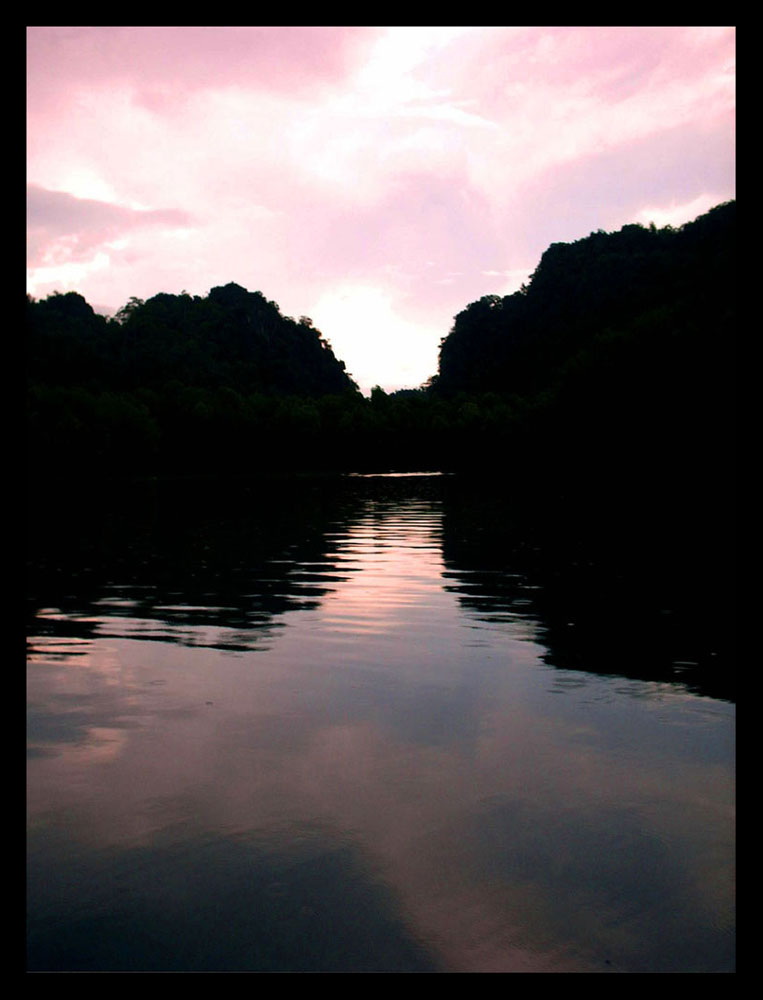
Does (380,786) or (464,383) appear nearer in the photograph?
(380,786)

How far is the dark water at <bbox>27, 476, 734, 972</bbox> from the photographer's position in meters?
4.54

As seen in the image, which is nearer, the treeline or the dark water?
the dark water

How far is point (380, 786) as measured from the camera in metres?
6.72

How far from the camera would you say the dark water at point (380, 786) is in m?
4.54

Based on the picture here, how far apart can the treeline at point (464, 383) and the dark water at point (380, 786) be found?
86.3ft

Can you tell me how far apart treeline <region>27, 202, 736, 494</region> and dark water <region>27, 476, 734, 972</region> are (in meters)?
26.3

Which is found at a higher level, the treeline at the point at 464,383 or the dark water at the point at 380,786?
the treeline at the point at 464,383

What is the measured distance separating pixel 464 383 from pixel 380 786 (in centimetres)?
18058

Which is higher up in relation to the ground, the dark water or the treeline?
the treeline

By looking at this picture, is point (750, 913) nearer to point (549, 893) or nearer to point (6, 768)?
point (549, 893)

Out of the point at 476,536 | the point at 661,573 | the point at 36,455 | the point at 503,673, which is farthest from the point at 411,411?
the point at 503,673

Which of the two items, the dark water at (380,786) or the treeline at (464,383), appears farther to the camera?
the treeline at (464,383)

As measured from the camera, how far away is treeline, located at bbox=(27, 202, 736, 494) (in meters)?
58.9

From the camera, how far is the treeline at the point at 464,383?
58938mm
